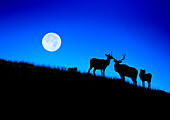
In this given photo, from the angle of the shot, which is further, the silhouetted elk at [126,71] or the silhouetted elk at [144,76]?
the silhouetted elk at [144,76]

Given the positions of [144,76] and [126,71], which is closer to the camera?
[126,71]

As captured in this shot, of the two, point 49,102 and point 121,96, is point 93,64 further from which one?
point 49,102

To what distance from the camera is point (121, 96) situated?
9.12 metres

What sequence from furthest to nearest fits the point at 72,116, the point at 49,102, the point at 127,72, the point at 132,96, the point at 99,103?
the point at 127,72
the point at 132,96
the point at 99,103
the point at 49,102
the point at 72,116

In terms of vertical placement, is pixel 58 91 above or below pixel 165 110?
above

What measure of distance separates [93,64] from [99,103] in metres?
10.9

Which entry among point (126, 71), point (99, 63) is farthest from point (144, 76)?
point (99, 63)

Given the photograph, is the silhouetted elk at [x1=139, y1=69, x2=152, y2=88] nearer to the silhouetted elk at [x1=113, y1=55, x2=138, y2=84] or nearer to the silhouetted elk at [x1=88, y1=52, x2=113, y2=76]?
the silhouetted elk at [x1=113, y1=55, x2=138, y2=84]

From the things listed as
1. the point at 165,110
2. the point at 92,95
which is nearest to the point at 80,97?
the point at 92,95

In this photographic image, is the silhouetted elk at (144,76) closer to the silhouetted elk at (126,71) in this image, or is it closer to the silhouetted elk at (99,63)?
the silhouetted elk at (126,71)

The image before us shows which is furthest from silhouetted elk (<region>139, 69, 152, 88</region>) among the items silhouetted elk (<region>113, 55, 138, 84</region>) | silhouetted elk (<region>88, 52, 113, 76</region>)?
silhouetted elk (<region>88, 52, 113, 76</region>)

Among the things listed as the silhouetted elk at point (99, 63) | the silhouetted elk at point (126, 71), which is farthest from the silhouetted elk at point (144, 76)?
the silhouetted elk at point (99, 63)

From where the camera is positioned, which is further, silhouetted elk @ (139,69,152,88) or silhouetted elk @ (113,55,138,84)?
silhouetted elk @ (139,69,152,88)

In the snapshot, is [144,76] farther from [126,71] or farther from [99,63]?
[99,63]
